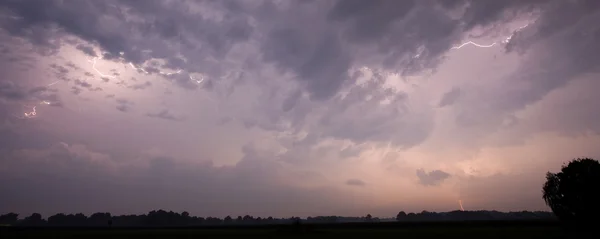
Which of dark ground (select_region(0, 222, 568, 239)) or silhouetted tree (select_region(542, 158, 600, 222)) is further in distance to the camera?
silhouetted tree (select_region(542, 158, 600, 222))

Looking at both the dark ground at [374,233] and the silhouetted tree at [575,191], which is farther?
the silhouetted tree at [575,191]

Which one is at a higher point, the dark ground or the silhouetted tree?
the silhouetted tree

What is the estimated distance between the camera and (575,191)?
61094 millimetres

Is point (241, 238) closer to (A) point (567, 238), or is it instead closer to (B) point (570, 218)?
(A) point (567, 238)

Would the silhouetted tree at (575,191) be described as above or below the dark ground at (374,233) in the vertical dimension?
above

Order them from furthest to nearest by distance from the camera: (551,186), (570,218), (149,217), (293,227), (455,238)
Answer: (149,217), (293,227), (551,186), (570,218), (455,238)

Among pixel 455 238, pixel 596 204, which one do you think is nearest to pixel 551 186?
pixel 596 204

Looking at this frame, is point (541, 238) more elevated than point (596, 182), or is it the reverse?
point (596, 182)

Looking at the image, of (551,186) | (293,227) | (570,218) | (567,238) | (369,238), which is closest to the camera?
(567,238)

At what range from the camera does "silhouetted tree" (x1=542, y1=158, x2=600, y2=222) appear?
5753 cm

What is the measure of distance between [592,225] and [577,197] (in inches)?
236

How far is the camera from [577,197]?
198ft

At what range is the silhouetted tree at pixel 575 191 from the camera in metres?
57.5

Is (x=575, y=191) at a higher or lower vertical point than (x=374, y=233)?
higher
